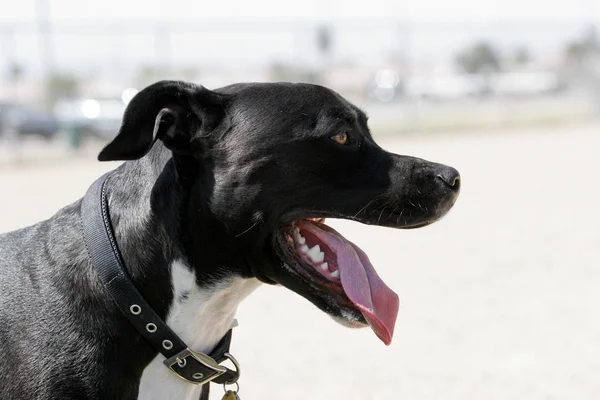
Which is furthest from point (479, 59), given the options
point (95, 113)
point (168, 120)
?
point (168, 120)

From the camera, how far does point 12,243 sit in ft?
10.1

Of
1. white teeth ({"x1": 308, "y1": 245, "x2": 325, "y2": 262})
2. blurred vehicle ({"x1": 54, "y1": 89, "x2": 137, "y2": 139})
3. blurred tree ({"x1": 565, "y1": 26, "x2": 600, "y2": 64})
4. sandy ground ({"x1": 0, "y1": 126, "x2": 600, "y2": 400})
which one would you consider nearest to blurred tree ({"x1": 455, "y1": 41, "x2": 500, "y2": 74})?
blurred tree ({"x1": 565, "y1": 26, "x2": 600, "y2": 64})

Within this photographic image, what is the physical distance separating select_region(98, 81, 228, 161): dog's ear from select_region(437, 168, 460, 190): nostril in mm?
768

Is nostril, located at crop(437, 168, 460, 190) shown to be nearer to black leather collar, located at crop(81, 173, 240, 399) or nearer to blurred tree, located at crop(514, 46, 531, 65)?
black leather collar, located at crop(81, 173, 240, 399)

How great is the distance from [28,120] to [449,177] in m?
19.3

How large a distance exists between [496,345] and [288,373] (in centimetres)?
135

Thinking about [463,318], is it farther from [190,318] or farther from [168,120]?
[168,120]

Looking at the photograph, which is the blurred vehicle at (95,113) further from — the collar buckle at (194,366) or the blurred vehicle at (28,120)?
the collar buckle at (194,366)

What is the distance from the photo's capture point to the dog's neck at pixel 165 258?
9.27ft

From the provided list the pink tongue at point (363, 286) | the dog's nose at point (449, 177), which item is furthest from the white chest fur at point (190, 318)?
the dog's nose at point (449, 177)

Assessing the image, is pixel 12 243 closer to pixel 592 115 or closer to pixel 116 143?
pixel 116 143

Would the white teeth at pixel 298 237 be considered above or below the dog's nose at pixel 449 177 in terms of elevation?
below

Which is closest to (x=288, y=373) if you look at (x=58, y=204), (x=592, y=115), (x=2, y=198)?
(x=58, y=204)

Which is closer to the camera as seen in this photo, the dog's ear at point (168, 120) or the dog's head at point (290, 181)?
the dog's ear at point (168, 120)
